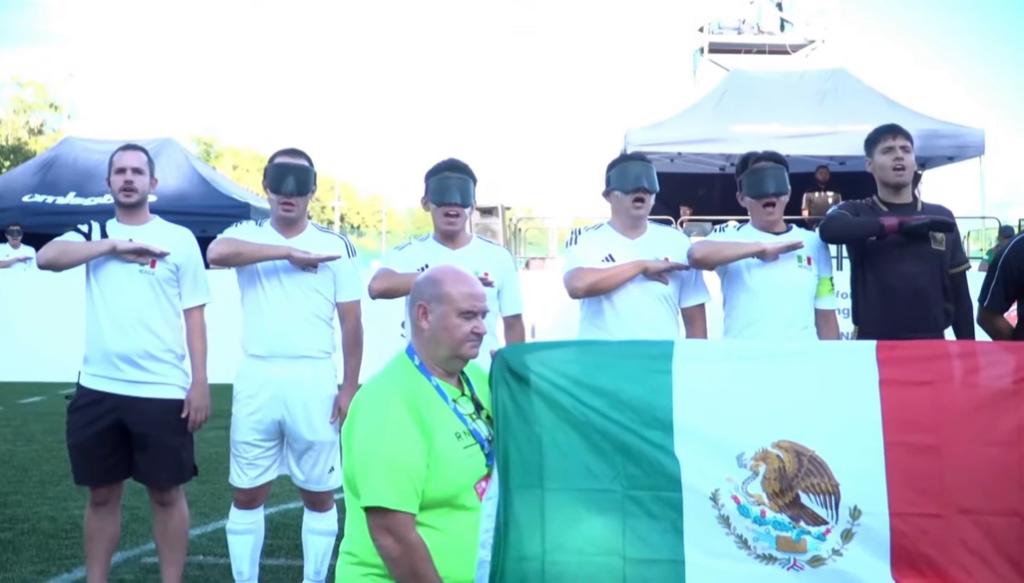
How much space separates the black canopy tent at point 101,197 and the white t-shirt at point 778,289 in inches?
537

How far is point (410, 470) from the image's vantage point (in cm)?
261

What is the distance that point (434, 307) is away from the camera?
2.80 metres

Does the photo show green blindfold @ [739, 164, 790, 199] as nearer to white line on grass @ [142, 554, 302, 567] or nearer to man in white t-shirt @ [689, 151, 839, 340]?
man in white t-shirt @ [689, 151, 839, 340]

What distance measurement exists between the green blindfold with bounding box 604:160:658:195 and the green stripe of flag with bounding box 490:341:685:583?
128 centimetres

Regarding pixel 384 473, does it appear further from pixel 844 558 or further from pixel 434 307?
pixel 844 558

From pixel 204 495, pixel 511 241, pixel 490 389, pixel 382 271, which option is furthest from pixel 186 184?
pixel 490 389

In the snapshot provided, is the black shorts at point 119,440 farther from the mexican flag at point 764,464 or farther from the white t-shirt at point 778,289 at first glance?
the white t-shirt at point 778,289

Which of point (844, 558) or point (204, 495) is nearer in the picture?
point (844, 558)

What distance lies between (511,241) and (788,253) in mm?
9645

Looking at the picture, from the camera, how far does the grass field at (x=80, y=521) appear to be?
17.8 ft

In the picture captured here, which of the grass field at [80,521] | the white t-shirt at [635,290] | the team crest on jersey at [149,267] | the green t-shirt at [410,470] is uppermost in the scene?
the team crest on jersey at [149,267]

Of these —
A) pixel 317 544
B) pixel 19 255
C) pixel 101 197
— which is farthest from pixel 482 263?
pixel 101 197

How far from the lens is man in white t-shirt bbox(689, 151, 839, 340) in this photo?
184 inches

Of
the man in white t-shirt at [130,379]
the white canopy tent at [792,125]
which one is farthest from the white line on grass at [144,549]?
the white canopy tent at [792,125]
